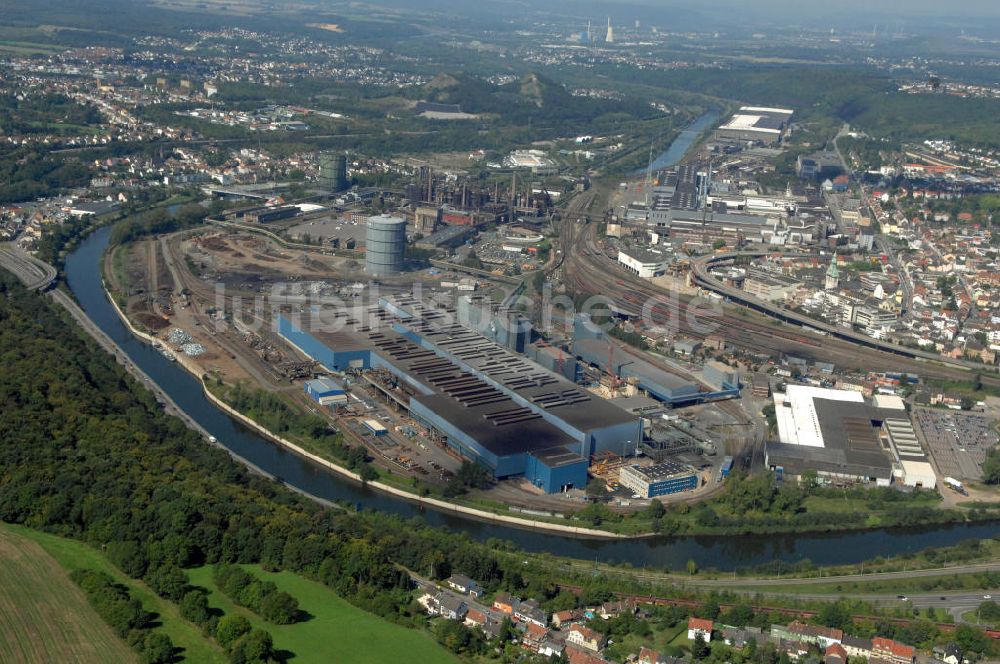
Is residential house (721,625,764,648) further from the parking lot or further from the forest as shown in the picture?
the parking lot

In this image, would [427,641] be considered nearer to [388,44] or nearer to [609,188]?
Answer: [609,188]

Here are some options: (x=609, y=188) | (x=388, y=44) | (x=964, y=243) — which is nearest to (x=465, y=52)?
(x=388, y=44)

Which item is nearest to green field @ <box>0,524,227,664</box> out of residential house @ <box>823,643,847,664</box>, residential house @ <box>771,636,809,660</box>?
residential house @ <box>771,636,809,660</box>

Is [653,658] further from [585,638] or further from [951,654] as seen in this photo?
[951,654]

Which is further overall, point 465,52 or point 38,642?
point 465,52

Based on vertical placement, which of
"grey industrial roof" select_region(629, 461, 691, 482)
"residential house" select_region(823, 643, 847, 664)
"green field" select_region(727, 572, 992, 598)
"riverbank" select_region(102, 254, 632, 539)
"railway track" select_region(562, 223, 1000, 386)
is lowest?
"riverbank" select_region(102, 254, 632, 539)

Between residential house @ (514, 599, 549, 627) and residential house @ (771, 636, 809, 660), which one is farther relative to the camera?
residential house @ (514, 599, 549, 627)
